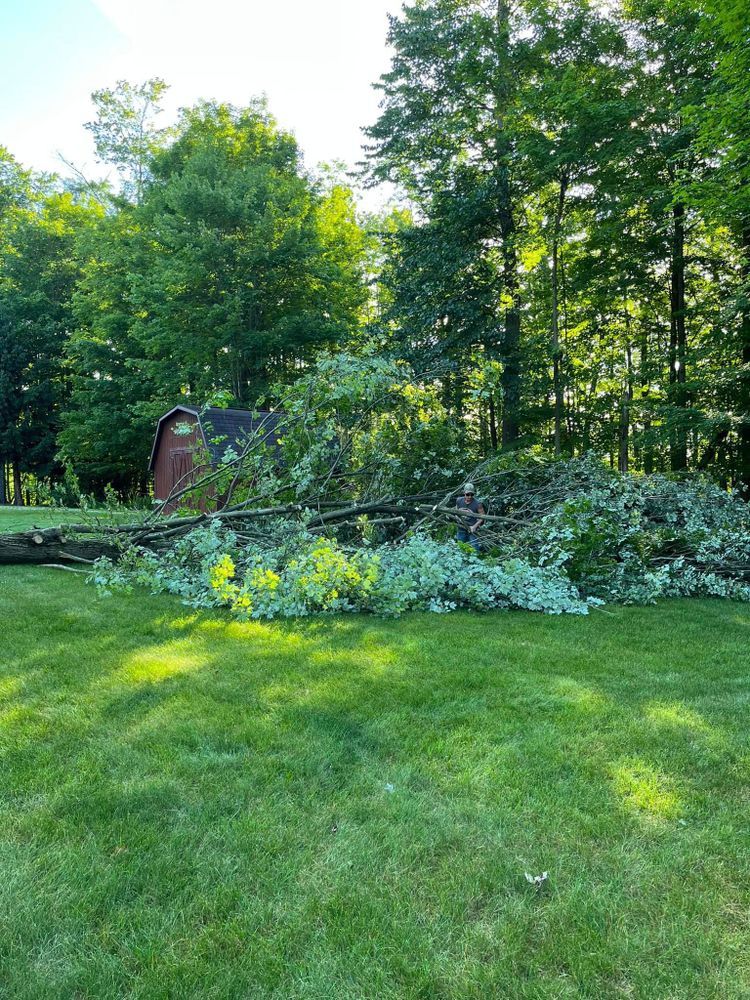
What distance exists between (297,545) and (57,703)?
3.03m

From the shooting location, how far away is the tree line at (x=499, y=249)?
39.0 ft

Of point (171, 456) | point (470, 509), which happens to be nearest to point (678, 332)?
point (470, 509)

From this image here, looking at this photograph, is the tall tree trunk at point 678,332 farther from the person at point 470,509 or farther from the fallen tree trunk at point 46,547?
the fallen tree trunk at point 46,547

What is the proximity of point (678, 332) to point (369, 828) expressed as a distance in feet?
51.1

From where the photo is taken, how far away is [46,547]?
715 centimetres

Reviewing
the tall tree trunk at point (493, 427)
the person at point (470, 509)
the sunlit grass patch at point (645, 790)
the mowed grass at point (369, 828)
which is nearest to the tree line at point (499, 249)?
the tall tree trunk at point (493, 427)

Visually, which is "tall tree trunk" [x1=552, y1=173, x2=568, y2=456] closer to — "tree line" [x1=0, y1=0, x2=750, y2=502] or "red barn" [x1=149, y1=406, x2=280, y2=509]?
"tree line" [x1=0, y1=0, x2=750, y2=502]

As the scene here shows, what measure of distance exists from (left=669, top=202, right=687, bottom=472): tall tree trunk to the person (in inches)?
250

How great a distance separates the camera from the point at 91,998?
1447 mm

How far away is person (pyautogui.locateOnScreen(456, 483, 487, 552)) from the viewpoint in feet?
24.1

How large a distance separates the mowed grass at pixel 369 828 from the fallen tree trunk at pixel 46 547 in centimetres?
338

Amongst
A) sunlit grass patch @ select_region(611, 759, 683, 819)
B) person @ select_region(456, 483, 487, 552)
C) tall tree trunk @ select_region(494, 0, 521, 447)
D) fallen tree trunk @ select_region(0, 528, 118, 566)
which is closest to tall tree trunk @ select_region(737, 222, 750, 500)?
tall tree trunk @ select_region(494, 0, 521, 447)

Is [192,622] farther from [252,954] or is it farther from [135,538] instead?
[252,954]

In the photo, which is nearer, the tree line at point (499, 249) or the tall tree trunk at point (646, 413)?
the tree line at point (499, 249)
